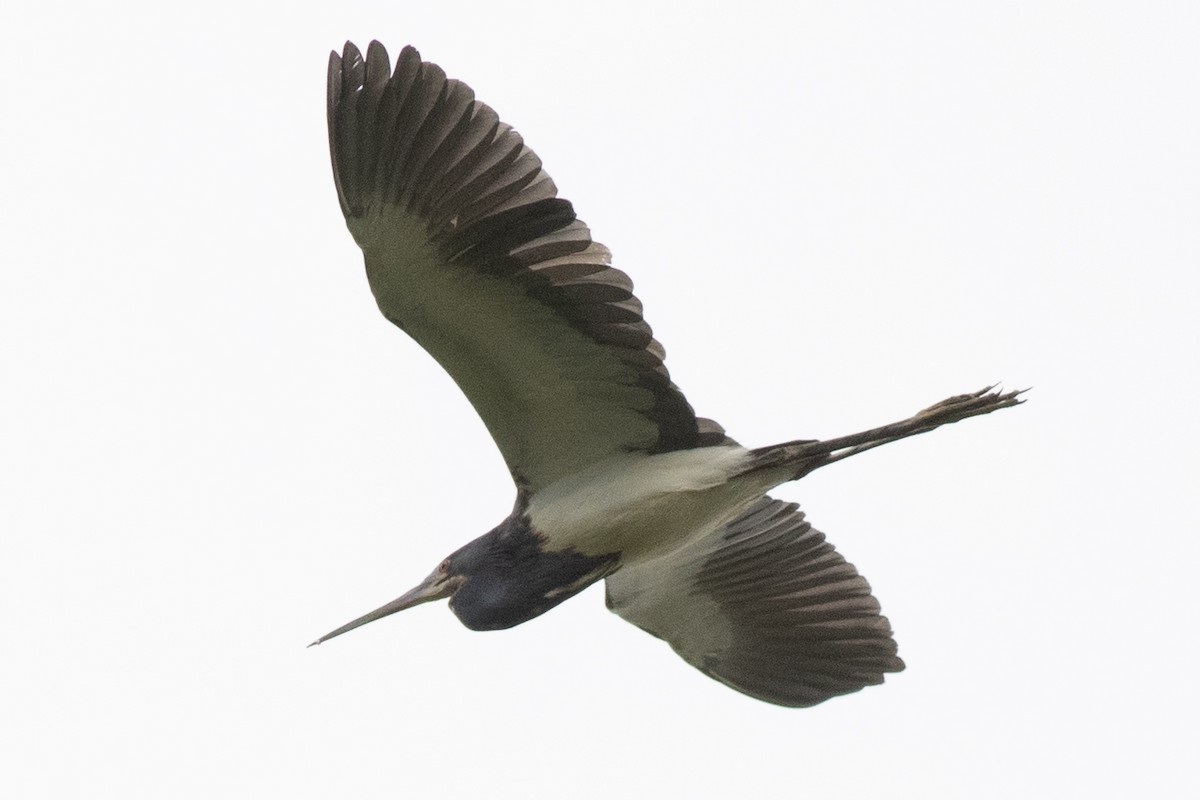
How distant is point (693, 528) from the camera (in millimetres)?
8438

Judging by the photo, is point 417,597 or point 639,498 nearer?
point 639,498

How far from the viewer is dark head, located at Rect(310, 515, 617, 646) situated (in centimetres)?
824

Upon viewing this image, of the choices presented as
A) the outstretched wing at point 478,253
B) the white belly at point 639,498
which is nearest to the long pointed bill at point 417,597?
the white belly at point 639,498

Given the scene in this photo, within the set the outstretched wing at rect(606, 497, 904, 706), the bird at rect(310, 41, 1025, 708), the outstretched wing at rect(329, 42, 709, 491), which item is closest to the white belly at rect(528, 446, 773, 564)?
the bird at rect(310, 41, 1025, 708)

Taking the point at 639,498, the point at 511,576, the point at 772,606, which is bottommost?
the point at 772,606

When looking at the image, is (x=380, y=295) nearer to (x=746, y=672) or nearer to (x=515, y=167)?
(x=515, y=167)

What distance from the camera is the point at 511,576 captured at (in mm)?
8273

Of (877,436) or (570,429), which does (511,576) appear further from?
(877,436)

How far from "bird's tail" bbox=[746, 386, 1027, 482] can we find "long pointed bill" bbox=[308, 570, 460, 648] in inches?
55.1

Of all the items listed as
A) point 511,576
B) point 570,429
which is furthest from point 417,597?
point 570,429

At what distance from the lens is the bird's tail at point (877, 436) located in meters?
8.05

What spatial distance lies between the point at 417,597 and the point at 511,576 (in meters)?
0.50

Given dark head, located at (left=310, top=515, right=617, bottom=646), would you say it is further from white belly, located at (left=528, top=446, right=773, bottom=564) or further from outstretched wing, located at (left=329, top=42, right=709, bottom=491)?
outstretched wing, located at (left=329, top=42, right=709, bottom=491)

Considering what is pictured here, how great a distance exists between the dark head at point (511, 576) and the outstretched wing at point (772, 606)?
0.93 m
